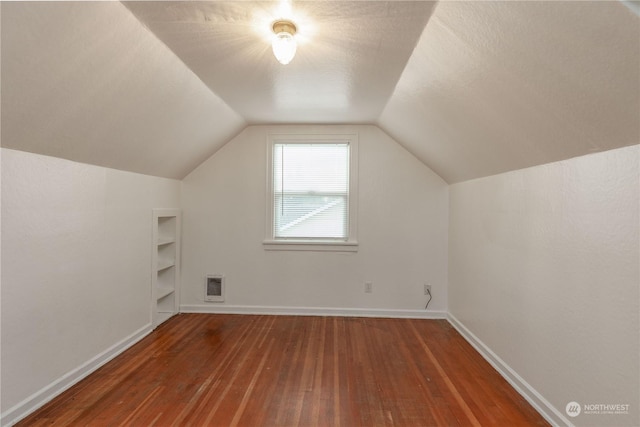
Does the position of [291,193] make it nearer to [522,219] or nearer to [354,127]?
[354,127]

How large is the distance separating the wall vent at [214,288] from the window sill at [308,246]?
0.68 m

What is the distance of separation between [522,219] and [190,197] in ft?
11.1

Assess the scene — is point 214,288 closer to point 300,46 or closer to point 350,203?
point 350,203

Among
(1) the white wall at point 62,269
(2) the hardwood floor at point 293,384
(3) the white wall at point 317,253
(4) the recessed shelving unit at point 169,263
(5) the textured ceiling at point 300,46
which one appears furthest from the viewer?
(3) the white wall at point 317,253

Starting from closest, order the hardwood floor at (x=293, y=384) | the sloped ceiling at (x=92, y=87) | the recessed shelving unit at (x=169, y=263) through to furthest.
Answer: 1. the sloped ceiling at (x=92, y=87)
2. the hardwood floor at (x=293, y=384)
3. the recessed shelving unit at (x=169, y=263)

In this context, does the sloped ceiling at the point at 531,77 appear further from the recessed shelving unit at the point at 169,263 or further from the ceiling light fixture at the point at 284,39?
the recessed shelving unit at the point at 169,263

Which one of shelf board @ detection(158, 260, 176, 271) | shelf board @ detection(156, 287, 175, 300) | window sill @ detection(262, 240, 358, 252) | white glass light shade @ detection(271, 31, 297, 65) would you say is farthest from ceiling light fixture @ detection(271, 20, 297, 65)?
shelf board @ detection(156, 287, 175, 300)

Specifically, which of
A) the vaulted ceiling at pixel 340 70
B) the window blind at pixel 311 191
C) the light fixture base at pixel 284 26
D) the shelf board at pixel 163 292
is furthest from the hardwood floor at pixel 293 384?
the light fixture base at pixel 284 26

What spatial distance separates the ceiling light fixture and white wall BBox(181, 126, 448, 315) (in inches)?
79.8

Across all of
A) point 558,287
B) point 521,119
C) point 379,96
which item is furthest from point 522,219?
point 379,96

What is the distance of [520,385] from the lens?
2.10 meters

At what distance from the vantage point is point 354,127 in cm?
360

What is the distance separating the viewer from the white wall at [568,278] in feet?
4.51

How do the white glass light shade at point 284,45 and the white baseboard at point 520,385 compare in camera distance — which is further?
the white baseboard at point 520,385
